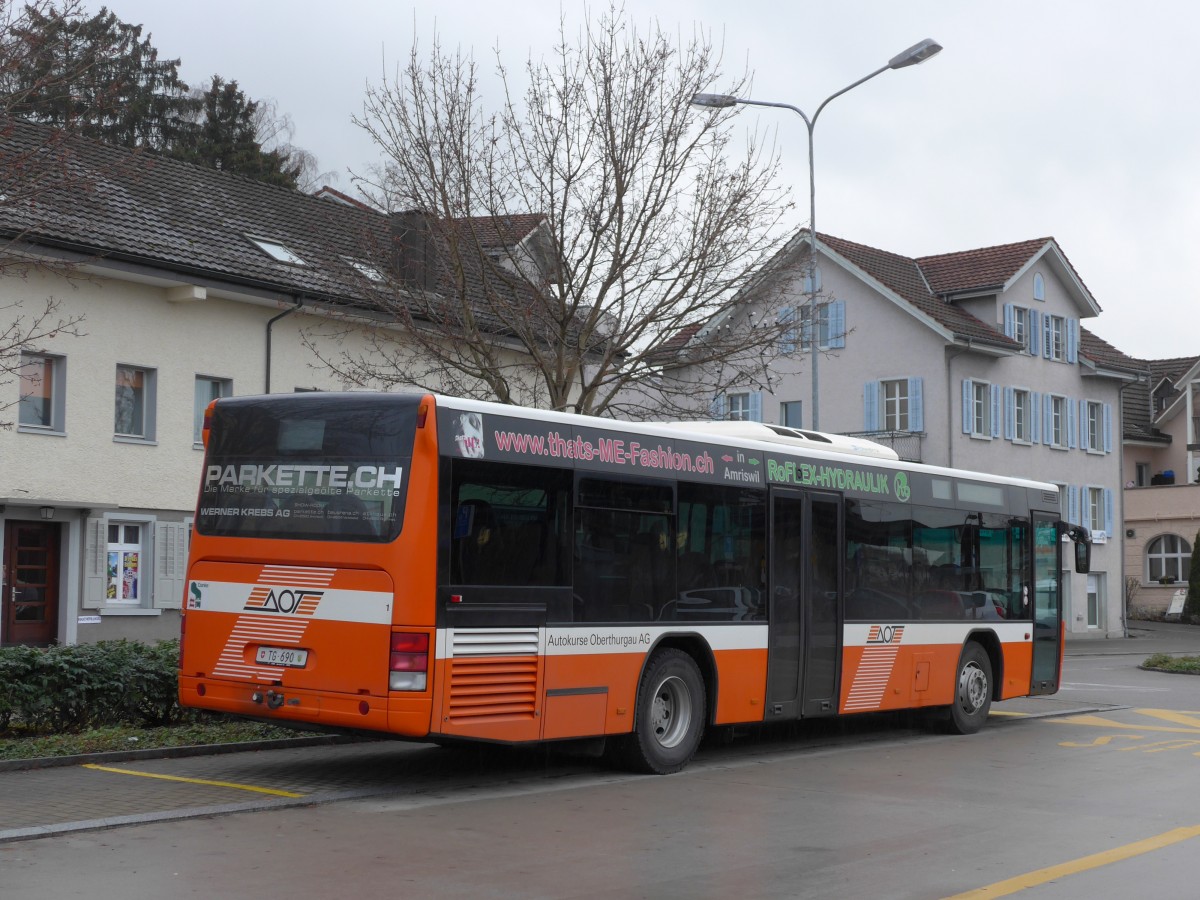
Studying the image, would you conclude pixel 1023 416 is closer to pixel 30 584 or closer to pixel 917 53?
pixel 917 53

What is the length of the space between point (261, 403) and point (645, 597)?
3.40m

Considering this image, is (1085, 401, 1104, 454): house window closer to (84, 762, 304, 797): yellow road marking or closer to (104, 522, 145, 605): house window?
(104, 522, 145, 605): house window

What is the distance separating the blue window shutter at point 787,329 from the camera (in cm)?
1952

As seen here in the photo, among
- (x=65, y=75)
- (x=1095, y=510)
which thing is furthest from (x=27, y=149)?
(x=1095, y=510)

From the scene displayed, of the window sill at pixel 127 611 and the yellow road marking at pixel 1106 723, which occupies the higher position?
the window sill at pixel 127 611

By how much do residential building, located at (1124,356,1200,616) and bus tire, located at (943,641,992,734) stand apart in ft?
133

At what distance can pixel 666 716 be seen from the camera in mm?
12758

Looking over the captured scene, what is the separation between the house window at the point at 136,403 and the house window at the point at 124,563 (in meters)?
1.59

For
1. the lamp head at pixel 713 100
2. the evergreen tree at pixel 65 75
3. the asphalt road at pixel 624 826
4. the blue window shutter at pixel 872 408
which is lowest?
the asphalt road at pixel 624 826

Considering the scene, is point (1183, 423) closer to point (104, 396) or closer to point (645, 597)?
point (104, 396)

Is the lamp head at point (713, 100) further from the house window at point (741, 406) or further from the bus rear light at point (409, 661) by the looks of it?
the house window at point (741, 406)

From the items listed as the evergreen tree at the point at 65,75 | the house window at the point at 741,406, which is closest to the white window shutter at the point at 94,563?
the evergreen tree at the point at 65,75

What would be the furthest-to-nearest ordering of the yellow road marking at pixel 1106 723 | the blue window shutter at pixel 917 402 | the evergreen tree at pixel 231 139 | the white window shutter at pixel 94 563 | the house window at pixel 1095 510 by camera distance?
the evergreen tree at pixel 231 139 < the house window at pixel 1095 510 < the blue window shutter at pixel 917 402 < the white window shutter at pixel 94 563 < the yellow road marking at pixel 1106 723

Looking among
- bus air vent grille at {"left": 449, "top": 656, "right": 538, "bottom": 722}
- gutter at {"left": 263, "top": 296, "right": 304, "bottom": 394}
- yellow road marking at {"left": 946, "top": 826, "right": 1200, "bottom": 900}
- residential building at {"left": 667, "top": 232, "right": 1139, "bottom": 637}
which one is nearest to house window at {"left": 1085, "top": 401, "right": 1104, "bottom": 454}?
residential building at {"left": 667, "top": 232, "right": 1139, "bottom": 637}
